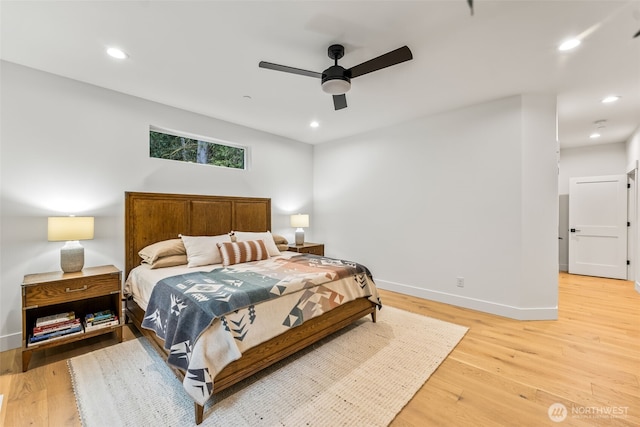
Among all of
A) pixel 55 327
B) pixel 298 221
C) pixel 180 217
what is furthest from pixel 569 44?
pixel 55 327

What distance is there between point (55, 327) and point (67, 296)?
11.6 inches

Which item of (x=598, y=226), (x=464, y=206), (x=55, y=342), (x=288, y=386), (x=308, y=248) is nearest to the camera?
(x=288, y=386)

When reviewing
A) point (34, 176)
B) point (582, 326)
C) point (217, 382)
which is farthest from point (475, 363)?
point (34, 176)

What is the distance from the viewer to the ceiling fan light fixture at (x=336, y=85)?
7.50 feet

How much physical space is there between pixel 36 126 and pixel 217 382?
10.2 feet

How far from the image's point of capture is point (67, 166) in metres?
2.86

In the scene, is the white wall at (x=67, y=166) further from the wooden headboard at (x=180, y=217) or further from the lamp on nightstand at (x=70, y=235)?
the lamp on nightstand at (x=70, y=235)

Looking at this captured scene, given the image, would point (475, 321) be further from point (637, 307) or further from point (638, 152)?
point (638, 152)

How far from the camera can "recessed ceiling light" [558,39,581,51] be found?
86.2 inches

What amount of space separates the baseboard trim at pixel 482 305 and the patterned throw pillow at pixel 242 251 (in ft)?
7.33

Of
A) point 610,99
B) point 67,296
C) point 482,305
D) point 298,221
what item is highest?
point 610,99

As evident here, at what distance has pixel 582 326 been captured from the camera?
9.91 ft

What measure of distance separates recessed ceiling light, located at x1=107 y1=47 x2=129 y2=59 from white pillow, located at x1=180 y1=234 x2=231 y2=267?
191 centimetres

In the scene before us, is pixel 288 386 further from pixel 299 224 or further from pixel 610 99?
pixel 610 99
